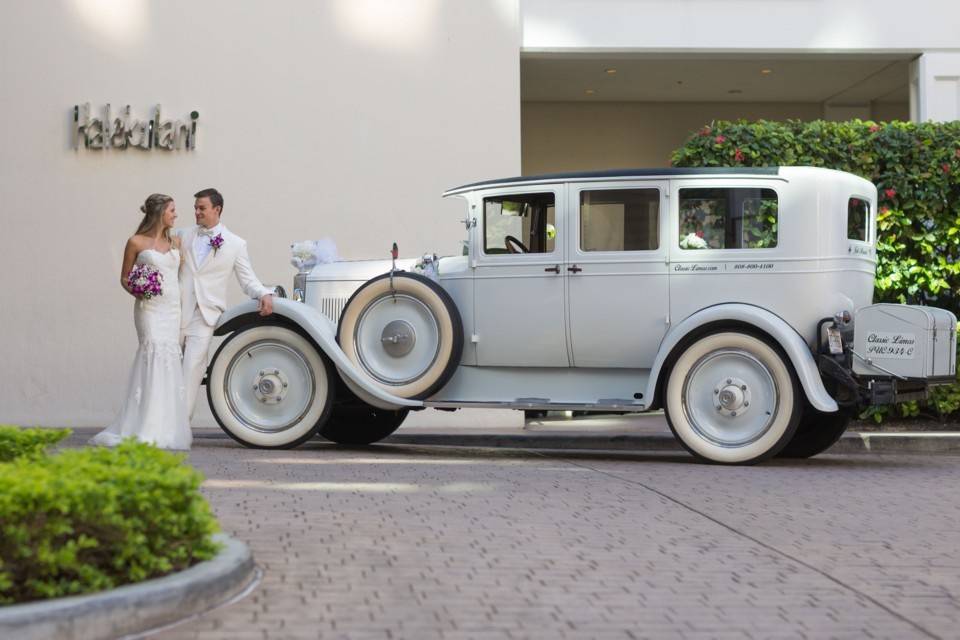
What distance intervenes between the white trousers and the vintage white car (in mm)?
175

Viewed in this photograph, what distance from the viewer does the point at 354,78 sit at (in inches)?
615

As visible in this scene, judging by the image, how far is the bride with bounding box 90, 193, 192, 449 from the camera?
1076cm

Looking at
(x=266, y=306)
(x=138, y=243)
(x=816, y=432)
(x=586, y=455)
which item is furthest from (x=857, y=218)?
(x=138, y=243)

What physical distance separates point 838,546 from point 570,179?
4646 millimetres

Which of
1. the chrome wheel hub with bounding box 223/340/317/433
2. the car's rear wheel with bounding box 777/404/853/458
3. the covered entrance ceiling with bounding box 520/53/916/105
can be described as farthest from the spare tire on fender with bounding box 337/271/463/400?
the covered entrance ceiling with bounding box 520/53/916/105

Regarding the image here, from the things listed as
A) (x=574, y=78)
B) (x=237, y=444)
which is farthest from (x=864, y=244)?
(x=574, y=78)

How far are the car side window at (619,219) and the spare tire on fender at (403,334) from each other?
1236 mm

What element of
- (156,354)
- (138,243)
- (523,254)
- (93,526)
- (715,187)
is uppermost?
(715,187)

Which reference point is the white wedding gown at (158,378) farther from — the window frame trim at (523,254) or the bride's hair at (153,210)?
the window frame trim at (523,254)

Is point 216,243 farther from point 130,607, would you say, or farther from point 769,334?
point 130,607

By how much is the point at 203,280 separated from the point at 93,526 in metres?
6.56

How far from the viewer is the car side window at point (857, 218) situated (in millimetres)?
10547

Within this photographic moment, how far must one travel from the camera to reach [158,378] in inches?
425

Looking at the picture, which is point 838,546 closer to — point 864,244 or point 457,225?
point 864,244
